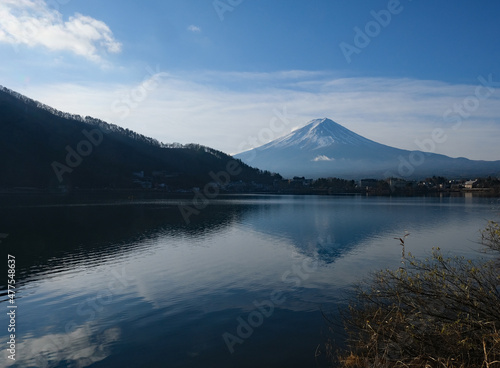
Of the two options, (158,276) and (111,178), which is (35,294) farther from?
(111,178)

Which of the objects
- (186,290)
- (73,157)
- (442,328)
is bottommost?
(186,290)

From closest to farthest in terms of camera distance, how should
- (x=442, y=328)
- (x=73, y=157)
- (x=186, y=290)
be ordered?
(x=442, y=328) → (x=186, y=290) → (x=73, y=157)

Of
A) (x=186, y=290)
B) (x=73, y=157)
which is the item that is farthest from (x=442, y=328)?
(x=73, y=157)

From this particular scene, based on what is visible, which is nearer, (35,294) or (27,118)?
(35,294)

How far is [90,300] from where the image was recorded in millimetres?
10164

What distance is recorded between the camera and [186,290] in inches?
437

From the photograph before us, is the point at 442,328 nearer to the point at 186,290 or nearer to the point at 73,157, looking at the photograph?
the point at 186,290

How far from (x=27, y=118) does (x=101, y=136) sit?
61.9 ft

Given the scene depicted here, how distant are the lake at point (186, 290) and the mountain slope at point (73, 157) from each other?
50285 mm

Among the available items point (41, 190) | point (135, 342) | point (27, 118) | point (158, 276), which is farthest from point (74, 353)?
point (27, 118)

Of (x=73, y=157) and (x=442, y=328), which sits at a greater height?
(x=73, y=157)

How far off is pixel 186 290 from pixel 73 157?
3203 inches

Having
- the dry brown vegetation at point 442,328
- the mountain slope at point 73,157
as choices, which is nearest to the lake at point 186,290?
the dry brown vegetation at point 442,328

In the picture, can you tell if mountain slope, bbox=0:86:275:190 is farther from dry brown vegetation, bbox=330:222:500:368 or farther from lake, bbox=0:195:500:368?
dry brown vegetation, bbox=330:222:500:368
